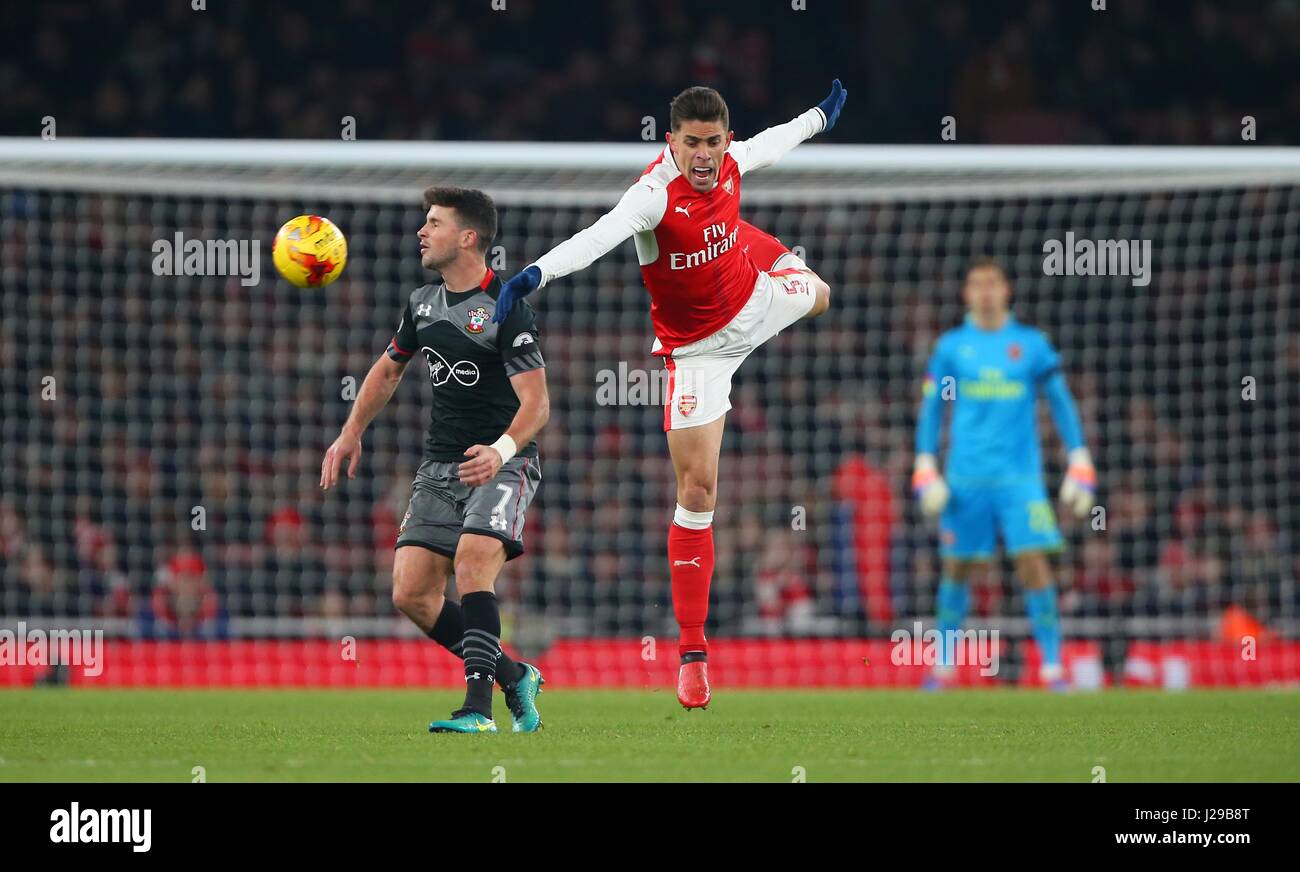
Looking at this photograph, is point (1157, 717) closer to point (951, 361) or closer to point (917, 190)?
point (951, 361)

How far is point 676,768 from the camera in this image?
505 cm

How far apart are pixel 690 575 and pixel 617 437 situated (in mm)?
6884

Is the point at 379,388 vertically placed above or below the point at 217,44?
below

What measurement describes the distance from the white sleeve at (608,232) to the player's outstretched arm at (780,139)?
2.27ft

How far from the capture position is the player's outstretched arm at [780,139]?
22.6 ft

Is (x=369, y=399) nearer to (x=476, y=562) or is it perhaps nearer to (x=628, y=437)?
(x=476, y=562)

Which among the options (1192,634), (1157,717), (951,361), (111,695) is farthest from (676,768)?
(1192,634)

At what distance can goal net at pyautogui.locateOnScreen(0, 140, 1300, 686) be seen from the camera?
10.9 m

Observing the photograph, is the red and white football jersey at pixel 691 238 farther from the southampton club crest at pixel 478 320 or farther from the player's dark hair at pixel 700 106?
the southampton club crest at pixel 478 320

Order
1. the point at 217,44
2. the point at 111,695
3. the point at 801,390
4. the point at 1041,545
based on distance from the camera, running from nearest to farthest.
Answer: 1. the point at 111,695
2. the point at 1041,545
3. the point at 801,390
4. the point at 217,44

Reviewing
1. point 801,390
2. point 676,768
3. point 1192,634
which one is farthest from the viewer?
point 801,390

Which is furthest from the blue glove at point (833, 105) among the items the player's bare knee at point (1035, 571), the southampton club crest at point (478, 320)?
the player's bare knee at point (1035, 571)

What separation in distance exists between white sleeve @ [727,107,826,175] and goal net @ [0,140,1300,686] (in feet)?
8.98

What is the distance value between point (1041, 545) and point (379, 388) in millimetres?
4597
